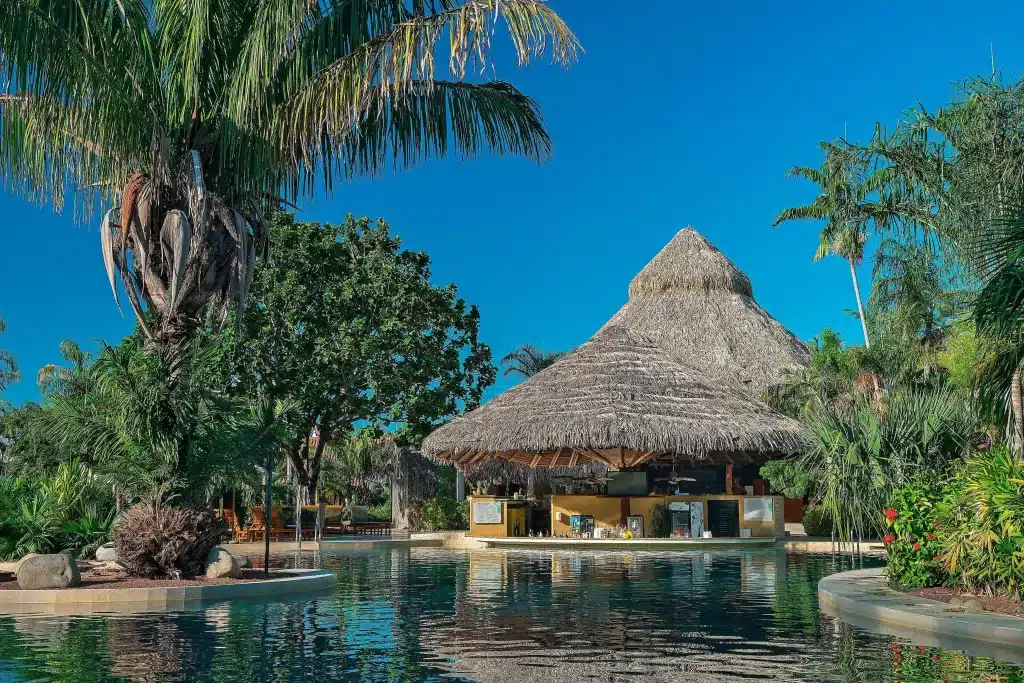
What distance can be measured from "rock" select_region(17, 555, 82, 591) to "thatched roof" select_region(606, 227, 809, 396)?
96.6 ft

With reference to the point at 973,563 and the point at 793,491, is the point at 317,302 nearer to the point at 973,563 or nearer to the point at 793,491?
the point at 793,491

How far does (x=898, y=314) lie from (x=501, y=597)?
24758mm

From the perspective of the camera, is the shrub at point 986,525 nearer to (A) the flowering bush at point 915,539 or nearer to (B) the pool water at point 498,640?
(A) the flowering bush at point 915,539

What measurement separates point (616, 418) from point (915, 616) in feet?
54.1

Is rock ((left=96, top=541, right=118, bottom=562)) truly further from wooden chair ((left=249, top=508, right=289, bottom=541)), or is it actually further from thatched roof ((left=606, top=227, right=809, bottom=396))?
thatched roof ((left=606, top=227, right=809, bottom=396))

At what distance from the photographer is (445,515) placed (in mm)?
34531

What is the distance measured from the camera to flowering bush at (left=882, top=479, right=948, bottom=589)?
454 inches

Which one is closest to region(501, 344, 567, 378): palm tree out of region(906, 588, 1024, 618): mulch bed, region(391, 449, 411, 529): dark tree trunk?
region(391, 449, 411, 529): dark tree trunk

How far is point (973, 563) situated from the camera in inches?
408

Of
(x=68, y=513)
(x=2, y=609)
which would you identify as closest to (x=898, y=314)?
(x=68, y=513)

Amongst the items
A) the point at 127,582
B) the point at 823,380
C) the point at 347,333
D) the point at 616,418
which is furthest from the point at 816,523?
the point at 127,582

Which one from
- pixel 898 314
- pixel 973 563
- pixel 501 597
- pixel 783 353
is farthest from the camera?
pixel 783 353

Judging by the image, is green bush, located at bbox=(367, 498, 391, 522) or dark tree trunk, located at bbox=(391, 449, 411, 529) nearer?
dark tree trunk, located at bbox=(391, 449, 411, 529)

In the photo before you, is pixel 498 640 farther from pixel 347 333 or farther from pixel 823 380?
pixel 823 380
